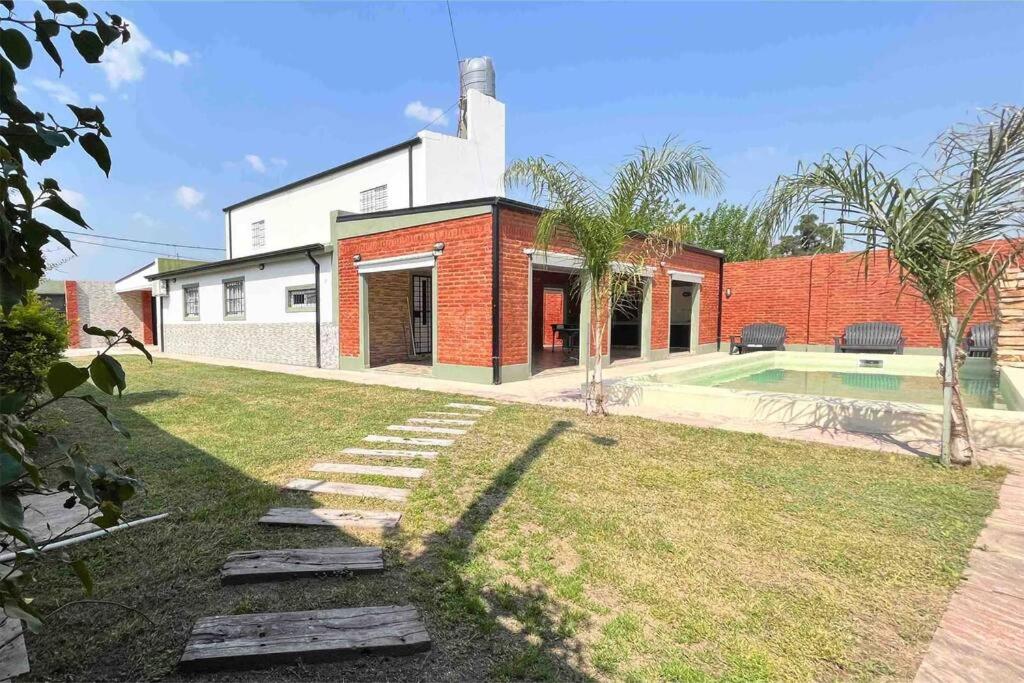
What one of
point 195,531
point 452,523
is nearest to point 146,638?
point 195,531

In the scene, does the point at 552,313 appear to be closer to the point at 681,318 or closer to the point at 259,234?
the point at 681,318

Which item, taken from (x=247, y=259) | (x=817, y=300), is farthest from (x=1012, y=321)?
(x=247, y=259)

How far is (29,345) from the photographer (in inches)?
222

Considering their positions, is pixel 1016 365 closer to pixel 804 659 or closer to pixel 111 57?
pixel 804 659

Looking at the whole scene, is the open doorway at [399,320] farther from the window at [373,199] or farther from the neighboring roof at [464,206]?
the window at [373,199]

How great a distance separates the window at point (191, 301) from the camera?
2020 centimetres

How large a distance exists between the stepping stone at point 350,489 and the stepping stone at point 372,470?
0.31 meters

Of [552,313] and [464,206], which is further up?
[464,206]

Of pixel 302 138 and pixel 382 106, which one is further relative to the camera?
pixel 302 138

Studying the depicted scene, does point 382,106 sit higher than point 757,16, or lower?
higher

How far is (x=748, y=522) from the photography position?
370cm

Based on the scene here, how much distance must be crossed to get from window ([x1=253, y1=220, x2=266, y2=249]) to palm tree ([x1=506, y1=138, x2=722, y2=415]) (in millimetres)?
20947

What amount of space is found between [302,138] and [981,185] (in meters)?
23.3

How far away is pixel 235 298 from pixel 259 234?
8154mm
